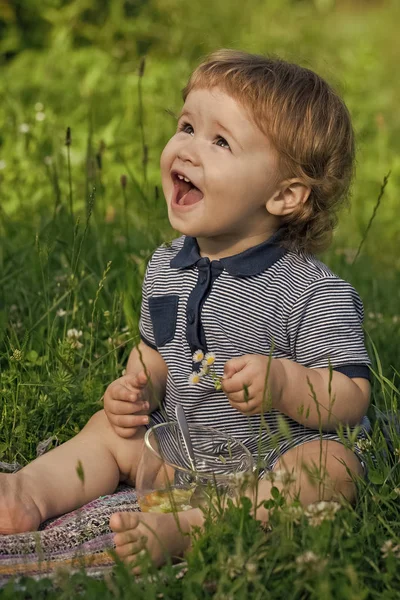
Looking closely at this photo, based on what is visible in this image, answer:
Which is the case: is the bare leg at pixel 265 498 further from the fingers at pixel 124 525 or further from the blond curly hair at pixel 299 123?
the blond curly hair at pixel 299 123

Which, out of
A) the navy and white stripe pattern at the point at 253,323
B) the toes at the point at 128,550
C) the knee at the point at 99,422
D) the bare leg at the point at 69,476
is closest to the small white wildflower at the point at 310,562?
the toes at the point at 128,550

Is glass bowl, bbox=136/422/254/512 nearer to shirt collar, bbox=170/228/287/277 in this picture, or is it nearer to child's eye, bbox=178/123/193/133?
shirt collar, bbox=170/228/287/277

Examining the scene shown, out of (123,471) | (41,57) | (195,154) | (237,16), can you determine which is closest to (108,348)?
(123,471)

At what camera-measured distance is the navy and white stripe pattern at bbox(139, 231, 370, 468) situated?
253 cm

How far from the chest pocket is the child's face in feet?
0.70

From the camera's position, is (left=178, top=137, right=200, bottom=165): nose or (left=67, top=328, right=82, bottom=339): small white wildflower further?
(left=67, top=328, right=82, bottom=339): small white wildflower

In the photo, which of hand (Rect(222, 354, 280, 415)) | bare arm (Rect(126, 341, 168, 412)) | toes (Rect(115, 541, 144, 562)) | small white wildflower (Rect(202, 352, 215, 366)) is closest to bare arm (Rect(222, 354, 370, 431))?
hand (Rect(222, 354, 280, 415))

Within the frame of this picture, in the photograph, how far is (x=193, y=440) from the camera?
8.26 ft

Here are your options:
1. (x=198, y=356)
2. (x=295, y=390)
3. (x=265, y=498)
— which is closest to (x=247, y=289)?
(x=198, y=356)

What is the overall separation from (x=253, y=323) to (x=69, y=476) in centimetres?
61

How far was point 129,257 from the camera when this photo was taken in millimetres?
3441

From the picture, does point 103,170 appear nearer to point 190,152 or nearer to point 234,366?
point 190,152

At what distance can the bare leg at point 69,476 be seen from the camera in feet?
7.91

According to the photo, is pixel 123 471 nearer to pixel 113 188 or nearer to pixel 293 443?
pixel 293 443
